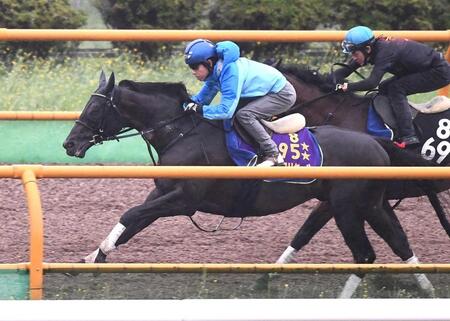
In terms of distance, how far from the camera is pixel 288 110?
26.2 feet

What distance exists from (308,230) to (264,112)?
0.81 m

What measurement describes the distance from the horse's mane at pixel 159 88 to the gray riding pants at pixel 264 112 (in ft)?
1.53

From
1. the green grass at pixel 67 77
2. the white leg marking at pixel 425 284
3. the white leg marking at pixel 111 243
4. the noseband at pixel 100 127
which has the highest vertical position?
the white leg marking at pixel 425 284

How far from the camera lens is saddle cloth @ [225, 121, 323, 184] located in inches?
290

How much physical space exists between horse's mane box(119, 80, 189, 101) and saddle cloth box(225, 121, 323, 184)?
439 millimetres

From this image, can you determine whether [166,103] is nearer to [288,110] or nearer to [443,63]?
[288,110]

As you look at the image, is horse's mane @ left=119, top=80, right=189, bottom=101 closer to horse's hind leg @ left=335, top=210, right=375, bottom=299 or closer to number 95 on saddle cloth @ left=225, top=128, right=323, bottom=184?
number 95 on saddle cloth @ left=225, top=128, right=323, bottom=184

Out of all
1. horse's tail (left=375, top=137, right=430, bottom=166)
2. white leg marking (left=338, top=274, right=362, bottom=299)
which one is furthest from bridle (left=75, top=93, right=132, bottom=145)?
white leg marking (left=338, top=274, right=362, bottom=299)

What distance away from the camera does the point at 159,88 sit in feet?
25.6

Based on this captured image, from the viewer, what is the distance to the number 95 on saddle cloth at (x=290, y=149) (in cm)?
737

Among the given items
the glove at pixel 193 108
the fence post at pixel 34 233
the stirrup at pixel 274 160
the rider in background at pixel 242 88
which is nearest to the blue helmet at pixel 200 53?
the rider in background at pixel 242 88

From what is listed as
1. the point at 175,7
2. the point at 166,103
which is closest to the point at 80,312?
the point at 166,103

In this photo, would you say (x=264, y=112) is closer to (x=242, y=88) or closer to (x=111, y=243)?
(x=242, y=88)

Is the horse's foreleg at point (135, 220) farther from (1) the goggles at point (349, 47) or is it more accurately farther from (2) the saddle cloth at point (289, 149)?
(1) the goggles at point (349, 47)
